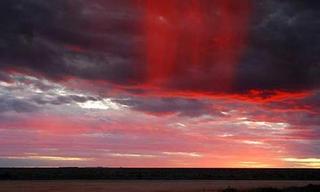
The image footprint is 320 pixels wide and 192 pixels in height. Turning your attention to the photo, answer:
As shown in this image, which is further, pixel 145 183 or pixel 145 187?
pixel 145 183

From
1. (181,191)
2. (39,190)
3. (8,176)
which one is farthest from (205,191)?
(8,176)

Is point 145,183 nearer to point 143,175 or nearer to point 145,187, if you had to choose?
point 145,187

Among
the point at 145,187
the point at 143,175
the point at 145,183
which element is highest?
the point at 143,175

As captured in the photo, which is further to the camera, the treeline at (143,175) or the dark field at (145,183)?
the treeline at (143,175)

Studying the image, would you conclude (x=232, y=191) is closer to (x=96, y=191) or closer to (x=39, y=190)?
(x=96, y=191)

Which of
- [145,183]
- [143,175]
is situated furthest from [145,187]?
[143,175]

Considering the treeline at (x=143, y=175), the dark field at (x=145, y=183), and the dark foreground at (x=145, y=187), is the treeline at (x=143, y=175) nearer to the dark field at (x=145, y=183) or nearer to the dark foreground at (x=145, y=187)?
the dark field at (x=145, y=183)

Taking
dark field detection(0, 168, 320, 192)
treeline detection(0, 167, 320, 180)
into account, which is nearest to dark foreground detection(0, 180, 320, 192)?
dark field detection(0, 168, 320, 192)

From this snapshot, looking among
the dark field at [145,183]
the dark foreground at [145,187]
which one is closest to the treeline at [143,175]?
the dark field at [145,183]

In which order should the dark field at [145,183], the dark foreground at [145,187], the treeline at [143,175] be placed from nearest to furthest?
the dark foreground at [145,187] < the dark field at [145,183] < the treeline at [143,175]

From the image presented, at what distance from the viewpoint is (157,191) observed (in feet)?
195

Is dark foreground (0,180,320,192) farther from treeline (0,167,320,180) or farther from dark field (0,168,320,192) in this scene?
treeline (0,167,320,180)

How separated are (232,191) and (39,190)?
67.9 ft

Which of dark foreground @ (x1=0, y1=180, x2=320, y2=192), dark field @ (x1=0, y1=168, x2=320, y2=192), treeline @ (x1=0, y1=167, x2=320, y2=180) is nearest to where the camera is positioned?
dark foreground @ (x1=0, y1=180, x2=320, y2=192)
